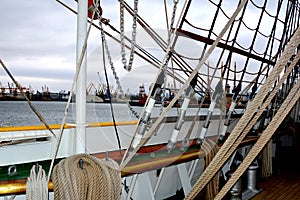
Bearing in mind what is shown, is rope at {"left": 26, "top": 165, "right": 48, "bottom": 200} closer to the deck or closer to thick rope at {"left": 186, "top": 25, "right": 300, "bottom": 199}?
thick rope at {"left": 186, "top": 25, "right": 300, "bottom": 199}

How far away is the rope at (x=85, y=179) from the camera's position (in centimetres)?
102

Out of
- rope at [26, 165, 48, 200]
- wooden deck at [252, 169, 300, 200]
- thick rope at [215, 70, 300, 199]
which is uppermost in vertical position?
A: thick rope at [215, 70, 300, 199]

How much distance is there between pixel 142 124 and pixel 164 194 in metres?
1.30

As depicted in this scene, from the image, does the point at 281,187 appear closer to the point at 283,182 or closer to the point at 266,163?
the point at 283,182

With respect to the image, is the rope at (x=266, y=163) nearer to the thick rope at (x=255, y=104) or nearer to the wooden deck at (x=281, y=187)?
the wooden deck at (x=281, y=187)

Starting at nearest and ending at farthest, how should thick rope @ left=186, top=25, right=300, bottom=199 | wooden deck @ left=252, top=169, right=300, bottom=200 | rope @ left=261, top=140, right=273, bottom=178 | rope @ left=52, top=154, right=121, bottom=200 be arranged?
thick rope @ left=186, top=25, right=300, bottom=199
rope @ left=52, top=154, right=121, bottom=200
wooden deck @ left=252, top=169, right=300, bottom=200
rope @ left=261, top=140, right=273, bottom=178

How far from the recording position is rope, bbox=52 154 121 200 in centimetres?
102

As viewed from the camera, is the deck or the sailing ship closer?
the sailing ship

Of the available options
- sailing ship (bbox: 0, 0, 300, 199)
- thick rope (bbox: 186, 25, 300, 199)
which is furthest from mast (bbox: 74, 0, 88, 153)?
thick rope (bbox: 186, 25, 300, 199)

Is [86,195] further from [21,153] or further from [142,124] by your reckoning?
[21,153]

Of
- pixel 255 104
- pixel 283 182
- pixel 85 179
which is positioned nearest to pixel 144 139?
pixel 85 179

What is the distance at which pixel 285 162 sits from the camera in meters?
3.65

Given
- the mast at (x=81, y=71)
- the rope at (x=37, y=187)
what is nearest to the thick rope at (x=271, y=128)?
the rope at (x=37, y=187)

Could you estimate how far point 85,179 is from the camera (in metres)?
1.05
